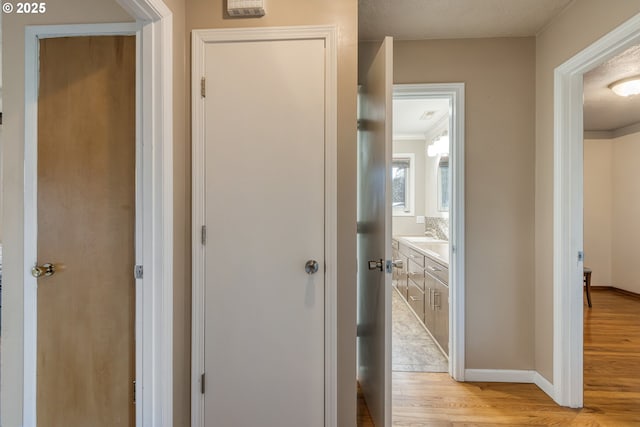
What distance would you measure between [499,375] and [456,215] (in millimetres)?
1183

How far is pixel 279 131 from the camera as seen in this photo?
1379mm

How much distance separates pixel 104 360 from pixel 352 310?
1.21 meters

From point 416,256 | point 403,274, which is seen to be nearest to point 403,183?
point 403,274

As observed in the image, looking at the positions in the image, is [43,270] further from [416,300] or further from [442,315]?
[416,300]

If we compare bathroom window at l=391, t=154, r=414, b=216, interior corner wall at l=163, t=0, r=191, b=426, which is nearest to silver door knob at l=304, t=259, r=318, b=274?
interior corner wall at l=163, t=0, r=191, b=426

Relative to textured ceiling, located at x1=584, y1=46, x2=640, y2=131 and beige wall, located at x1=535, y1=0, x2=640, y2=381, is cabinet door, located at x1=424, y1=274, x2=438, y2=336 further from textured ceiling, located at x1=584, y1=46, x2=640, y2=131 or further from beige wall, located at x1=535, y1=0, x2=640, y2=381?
textured ceiling, located at x1=584, y1=46, x2=640, y2=131

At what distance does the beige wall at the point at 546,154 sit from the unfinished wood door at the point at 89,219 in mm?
2454

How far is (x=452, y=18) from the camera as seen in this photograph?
1836 mm

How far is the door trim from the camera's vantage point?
1366mm

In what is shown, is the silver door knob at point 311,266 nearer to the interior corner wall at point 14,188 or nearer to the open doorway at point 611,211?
the interior corner wall at point 14,188

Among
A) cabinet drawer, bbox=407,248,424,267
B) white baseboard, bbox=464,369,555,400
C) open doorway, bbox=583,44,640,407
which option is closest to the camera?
white baseboard, bbox=464,369,555,400

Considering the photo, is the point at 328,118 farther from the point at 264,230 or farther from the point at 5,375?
the point at 5,375

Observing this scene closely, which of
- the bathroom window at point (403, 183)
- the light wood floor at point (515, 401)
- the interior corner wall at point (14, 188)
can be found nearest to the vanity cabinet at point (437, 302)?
the light wood floor at point (515, 401)

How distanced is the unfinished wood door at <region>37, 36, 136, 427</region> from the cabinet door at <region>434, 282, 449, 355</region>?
6.86 feet
